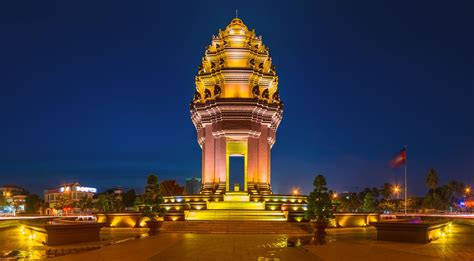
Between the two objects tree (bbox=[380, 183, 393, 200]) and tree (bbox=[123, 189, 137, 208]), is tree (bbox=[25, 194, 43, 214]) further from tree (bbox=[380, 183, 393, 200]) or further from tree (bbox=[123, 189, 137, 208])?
tree (bbox=[380, 183, 393, 200])

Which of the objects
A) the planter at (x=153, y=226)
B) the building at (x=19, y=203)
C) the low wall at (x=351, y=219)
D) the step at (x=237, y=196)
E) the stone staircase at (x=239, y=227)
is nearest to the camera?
the planter at (x=153, y=226)

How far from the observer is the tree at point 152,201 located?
84.2 feet

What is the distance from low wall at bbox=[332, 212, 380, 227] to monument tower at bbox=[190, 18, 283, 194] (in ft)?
26.8

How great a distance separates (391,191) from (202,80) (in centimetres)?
5969

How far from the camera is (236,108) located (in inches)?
1480

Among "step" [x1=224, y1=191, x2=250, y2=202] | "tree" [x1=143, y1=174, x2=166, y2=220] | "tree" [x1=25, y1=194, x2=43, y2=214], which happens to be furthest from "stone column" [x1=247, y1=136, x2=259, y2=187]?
"tree" [x1=25, y1=194, x2=43, y2=214]

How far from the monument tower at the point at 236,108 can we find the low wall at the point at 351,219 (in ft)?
26.8

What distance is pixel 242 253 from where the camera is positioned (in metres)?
15.9

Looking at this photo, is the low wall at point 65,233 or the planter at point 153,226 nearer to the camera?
the low wall at point 65,233

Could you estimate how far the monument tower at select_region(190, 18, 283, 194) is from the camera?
37.7 meters

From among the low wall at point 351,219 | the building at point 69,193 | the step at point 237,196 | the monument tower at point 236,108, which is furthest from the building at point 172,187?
the building at point 69,193

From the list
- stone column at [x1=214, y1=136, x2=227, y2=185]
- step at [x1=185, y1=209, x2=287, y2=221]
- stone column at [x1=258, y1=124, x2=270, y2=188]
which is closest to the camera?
step at [x1=185, y1=209, x2=287, y2=221]

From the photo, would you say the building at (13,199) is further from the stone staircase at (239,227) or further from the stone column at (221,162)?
the stone staircase at (239,227)

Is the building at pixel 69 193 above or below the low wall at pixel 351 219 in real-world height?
below
